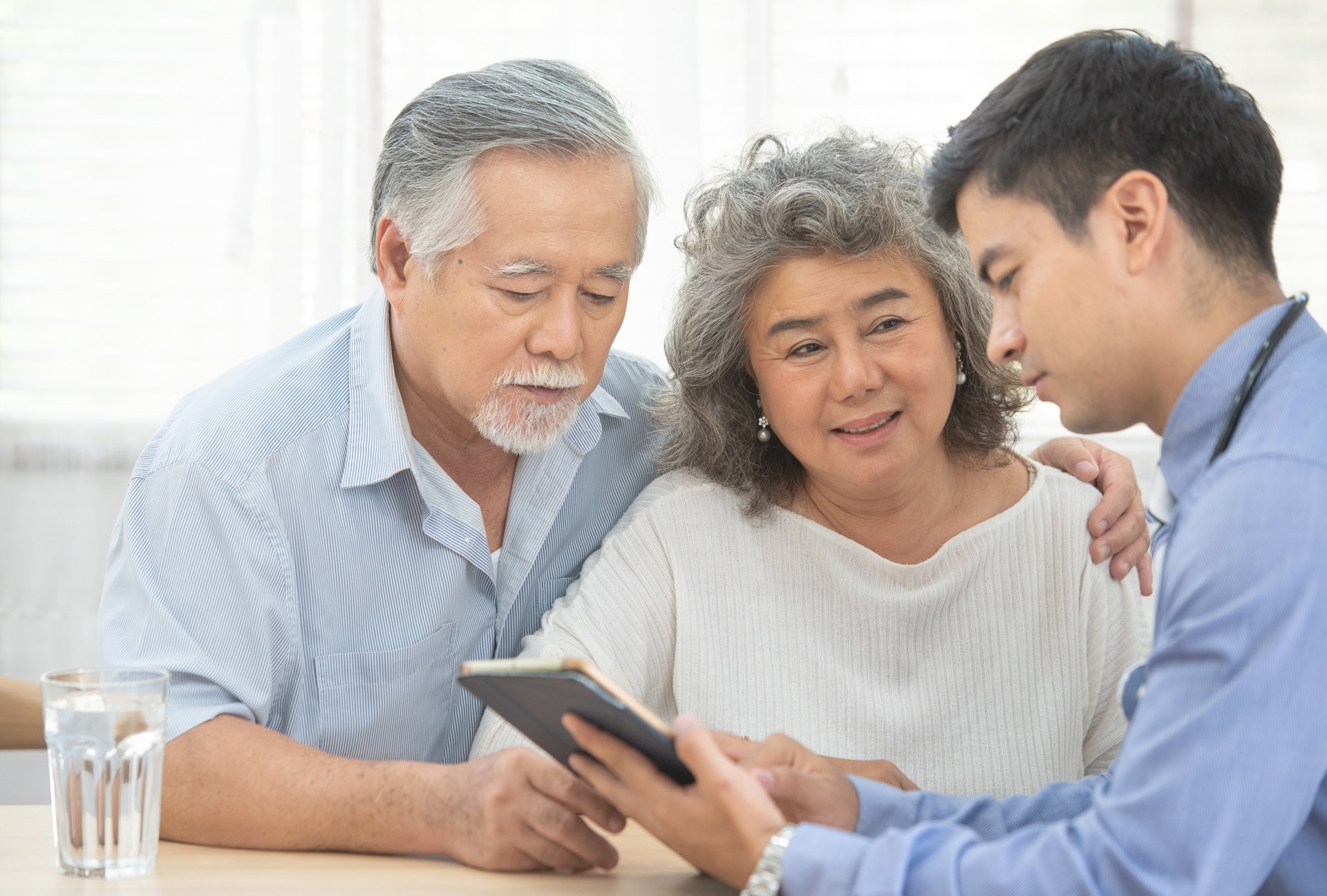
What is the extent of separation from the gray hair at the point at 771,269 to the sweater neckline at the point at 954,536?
7 cm

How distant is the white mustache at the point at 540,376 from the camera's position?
164cm

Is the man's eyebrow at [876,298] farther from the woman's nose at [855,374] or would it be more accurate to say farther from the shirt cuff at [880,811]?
the shirt cuff at [880,811]

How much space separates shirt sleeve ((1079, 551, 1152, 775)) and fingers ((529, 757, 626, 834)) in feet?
2.66

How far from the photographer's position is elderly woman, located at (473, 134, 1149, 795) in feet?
5.57

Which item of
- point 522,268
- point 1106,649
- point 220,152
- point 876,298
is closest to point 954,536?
point 1106,649

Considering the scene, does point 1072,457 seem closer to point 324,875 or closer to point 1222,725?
point 1222,725

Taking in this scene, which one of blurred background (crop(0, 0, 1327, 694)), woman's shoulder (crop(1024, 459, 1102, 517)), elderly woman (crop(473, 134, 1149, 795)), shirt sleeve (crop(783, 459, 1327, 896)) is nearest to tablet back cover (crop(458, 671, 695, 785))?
shirt sleeve (crop(783, 459, 1327, 896))

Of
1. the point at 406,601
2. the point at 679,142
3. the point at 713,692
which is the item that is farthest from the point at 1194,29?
the point at 406,601

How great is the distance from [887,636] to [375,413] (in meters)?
0.79

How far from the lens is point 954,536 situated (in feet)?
5.97

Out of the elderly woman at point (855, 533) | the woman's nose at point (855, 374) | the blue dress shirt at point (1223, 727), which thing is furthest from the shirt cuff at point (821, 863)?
the woman's nose at point (855, 374)

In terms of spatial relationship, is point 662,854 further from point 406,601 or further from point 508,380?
point 508,380

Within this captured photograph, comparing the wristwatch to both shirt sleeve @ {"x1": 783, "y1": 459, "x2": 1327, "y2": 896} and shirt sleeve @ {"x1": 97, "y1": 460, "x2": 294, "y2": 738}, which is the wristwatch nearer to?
shirt sleeve @ {"x1": 783, "y1": 459, "x2": 1327, "y2": 896}

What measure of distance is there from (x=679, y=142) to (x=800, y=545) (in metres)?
1.30
